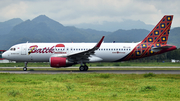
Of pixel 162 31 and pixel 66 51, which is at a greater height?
pixel 162 31

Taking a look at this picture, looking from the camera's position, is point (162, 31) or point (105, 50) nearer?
point (105, 50)

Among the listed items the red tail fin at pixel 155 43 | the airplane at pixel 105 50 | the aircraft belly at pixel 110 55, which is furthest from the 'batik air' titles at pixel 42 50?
the red tail fin at pixel 155 43

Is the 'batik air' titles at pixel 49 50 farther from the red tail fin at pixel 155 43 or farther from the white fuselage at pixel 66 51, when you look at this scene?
the red tail fin at pixel 155 43

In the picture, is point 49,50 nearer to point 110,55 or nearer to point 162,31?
point 110,55

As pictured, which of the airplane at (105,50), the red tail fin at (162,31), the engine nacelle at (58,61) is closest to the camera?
the engine nacelle at (58,61)

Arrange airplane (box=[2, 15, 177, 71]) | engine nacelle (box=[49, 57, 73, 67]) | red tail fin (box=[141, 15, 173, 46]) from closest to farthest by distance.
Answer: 1. engine nacelle (box=[49, 57, 73, 67])
2. airplane (box=[2, 15, 177, 71])
3. red tail fin (box=[141, 15, 173, 46])

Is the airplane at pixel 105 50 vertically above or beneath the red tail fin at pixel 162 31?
beneath

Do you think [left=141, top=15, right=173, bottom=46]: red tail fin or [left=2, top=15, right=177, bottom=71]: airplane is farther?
[left=141, top=15, right=173, bottom=46]: red tail fin

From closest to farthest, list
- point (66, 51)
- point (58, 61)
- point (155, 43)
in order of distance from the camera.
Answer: point (58, 61) < point (66, 51) < point (155, 43)

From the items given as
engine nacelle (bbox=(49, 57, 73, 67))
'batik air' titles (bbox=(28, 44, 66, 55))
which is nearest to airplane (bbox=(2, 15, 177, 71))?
'batik air' titles (bbox=(28, 44, 66, 55))

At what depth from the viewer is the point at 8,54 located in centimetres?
3306

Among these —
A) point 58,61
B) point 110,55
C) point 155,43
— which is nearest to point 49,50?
point 58,61

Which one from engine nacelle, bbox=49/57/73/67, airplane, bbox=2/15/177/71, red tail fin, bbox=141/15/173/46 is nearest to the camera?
engine nacelle, bbox=49/57/73/67

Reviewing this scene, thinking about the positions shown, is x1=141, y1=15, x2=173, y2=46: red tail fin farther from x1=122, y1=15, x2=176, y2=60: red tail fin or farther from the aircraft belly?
the aircraft belly
